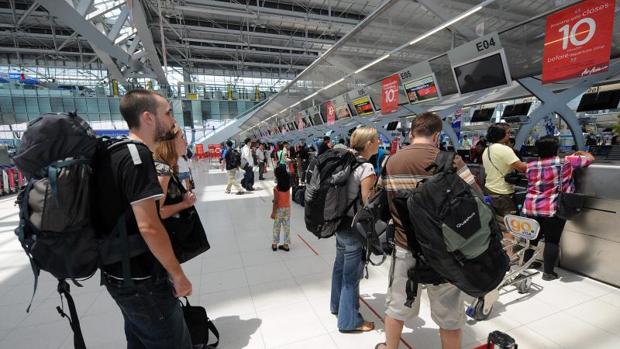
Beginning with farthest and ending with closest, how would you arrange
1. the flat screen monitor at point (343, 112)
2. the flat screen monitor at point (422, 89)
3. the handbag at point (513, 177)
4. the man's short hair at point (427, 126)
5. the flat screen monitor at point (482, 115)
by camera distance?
the flat screen monitor at point (482, 115)
the flat screen monitor at point (343, 112)
the flat screen monitor at point (422, 89)
the handbag at point (513, 177)
the man's short hair at point (427, 126)

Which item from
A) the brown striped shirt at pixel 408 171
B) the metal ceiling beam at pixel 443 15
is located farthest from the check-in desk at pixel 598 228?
the metal ceiling beam at pixel 443 15

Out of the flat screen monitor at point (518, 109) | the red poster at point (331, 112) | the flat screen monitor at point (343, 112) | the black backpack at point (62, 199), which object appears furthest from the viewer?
the red poster at point (331, 112)

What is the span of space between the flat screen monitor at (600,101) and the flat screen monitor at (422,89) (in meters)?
3.85

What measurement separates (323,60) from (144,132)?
23.3 ft

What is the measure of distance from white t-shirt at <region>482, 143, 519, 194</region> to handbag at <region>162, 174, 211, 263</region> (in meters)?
3.12

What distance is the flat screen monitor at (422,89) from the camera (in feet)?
20.7

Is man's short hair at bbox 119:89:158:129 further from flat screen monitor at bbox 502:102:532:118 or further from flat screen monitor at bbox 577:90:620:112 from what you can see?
flat screen monitor at bbox 502:102:532:118

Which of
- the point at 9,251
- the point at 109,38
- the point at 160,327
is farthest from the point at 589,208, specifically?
the point at 109,38

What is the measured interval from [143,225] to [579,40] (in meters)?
4.53

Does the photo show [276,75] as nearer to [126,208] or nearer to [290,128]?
[290,128]

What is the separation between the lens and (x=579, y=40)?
3225 millimetres

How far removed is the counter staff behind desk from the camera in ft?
10.2

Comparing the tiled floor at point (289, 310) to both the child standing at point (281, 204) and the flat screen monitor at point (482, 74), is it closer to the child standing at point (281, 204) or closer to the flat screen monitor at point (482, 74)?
the child standing at point (281, 204)

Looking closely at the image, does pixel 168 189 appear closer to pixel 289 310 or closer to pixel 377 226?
pixel 377 226
